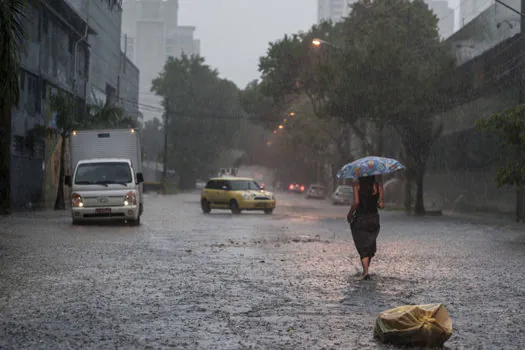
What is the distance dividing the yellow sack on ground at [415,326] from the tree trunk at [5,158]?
2162 cm

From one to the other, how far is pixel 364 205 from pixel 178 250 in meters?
5.13

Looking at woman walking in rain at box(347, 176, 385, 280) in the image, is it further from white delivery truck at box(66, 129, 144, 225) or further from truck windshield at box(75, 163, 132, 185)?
truck windshield at box(75, 163, 132, 185)

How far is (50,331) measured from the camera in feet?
23.6

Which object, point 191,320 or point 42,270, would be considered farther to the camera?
point 42,270

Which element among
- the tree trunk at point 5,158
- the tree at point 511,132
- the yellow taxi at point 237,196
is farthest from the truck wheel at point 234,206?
the tree at point 511,132

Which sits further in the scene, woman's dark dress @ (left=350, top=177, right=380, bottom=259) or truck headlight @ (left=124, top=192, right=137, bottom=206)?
truck headlight @ (left=124, top=192, right=137, bottom=206)

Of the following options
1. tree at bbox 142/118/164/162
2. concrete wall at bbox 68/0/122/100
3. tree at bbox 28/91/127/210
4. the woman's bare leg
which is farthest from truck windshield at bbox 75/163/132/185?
tree at bbox 142/118/164/162

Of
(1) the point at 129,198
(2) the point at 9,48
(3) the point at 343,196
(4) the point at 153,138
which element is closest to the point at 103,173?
(1) the point at 129,198

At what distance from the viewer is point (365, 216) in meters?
12.1

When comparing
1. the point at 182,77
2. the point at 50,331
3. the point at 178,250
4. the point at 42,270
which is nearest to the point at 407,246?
the point at 178,250

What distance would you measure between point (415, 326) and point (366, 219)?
5.38m

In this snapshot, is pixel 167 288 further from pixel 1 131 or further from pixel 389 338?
pixel 1 131

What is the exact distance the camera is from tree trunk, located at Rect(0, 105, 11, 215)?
26.9 meters

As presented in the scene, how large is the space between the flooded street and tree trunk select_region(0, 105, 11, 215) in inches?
322
